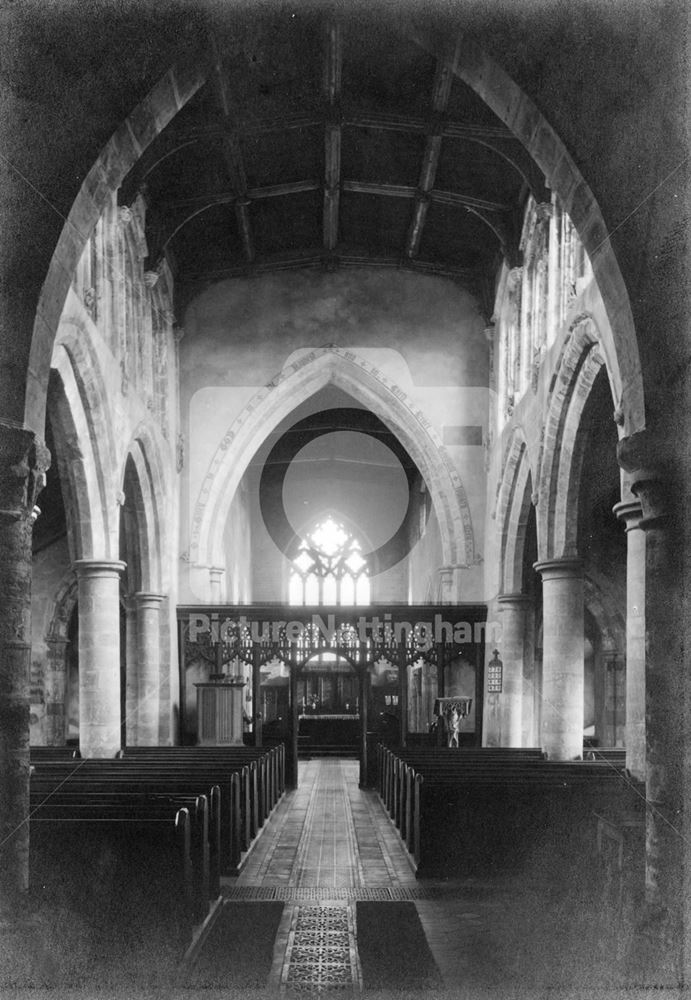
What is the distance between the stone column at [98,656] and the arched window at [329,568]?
18981 millimetres

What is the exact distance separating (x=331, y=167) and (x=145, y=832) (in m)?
12.4

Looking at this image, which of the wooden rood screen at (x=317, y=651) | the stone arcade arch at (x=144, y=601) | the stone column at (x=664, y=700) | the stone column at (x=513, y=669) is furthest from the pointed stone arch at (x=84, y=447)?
the stone column at (x=664, y=700)

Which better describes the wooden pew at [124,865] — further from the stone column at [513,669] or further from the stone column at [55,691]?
the stone column at [55,691]

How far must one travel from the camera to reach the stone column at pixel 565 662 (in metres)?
13.4

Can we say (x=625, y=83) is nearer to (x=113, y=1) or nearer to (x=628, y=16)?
(x=628, y=16)

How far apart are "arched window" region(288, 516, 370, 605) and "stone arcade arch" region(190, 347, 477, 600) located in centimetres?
1252

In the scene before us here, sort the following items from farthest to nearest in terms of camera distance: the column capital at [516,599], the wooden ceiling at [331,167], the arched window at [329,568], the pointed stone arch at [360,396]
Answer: the arched window at [329,568] → the pointed stone arch at [360,396] → the column capital at [516,599] → the wooden ceiling at [331,167]

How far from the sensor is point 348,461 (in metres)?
32.2

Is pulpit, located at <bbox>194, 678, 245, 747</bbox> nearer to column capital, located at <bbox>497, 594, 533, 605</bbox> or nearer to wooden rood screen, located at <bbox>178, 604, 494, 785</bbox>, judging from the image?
wooden rood screen, located at <bbox>178, 604, 494, 785</bbox>

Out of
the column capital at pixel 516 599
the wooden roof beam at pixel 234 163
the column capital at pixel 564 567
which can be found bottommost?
the column capital at pixel 516 599

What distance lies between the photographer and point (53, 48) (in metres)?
6.48

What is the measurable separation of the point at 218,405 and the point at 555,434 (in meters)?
8.37

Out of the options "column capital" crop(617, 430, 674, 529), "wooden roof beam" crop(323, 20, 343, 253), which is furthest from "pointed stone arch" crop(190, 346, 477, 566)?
"column capital" crop(617, 430, 674, 529)

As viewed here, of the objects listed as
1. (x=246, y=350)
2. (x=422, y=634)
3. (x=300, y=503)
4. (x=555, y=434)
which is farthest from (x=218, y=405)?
(x=300, y=503)
